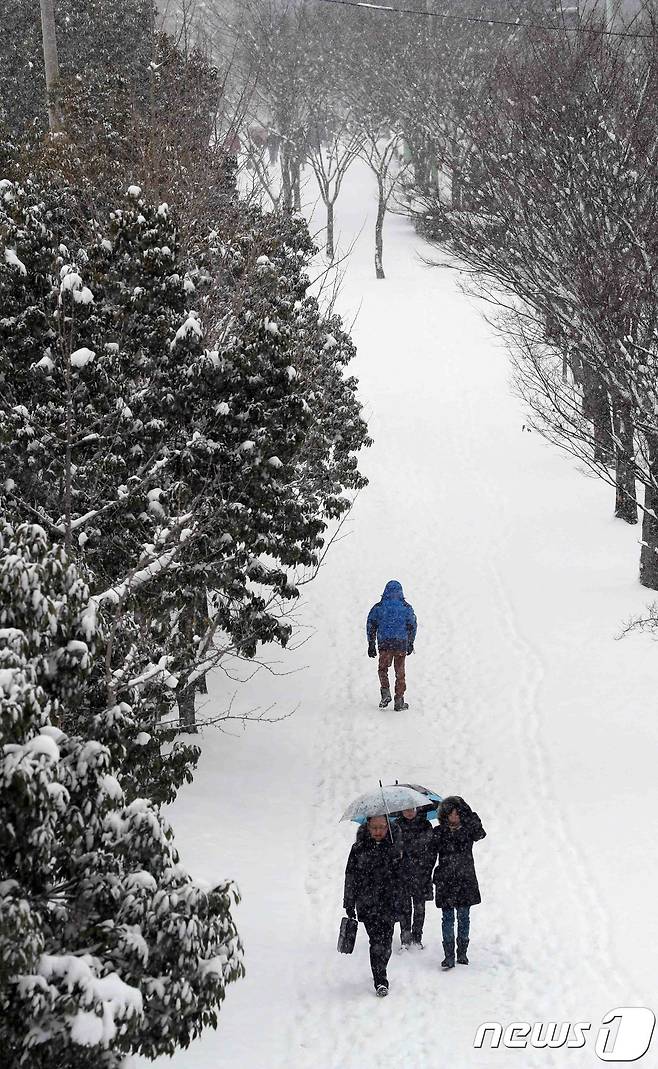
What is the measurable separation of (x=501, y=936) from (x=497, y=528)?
1410cm

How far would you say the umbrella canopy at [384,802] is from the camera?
326 inches

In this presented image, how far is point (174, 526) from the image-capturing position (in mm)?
8891

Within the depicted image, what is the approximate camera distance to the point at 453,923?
329 inches

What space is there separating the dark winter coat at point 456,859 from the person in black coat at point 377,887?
332 millimetres

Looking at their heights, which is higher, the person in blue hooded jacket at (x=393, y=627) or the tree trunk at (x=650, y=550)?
the tree trunk at (x=650, y=550)

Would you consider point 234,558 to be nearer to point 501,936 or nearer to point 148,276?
point 148,276

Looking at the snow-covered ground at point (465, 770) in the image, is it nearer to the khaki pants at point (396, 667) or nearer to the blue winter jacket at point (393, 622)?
the khaki pants at point (396, 667)

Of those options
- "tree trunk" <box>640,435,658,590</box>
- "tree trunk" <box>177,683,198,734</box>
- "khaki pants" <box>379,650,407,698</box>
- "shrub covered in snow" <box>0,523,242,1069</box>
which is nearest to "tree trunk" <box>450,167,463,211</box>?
"tree trunk" <box>640,435,658,590</box>

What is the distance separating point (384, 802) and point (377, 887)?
0.65 m

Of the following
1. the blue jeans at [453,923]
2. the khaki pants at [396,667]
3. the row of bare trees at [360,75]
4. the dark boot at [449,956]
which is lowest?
the dark boot at [449,956]

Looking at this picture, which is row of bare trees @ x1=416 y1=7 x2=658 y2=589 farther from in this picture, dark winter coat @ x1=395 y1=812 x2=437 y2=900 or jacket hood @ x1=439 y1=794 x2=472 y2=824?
dark winter coat @ x1=395 y1=812 x2=437 y2=900

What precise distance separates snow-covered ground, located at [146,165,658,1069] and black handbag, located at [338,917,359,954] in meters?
0.18

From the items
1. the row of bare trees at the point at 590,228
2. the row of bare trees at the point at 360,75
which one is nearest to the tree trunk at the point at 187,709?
the row of bare trees at the point at 590,228

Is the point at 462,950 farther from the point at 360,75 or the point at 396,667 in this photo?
the point at 360,75
